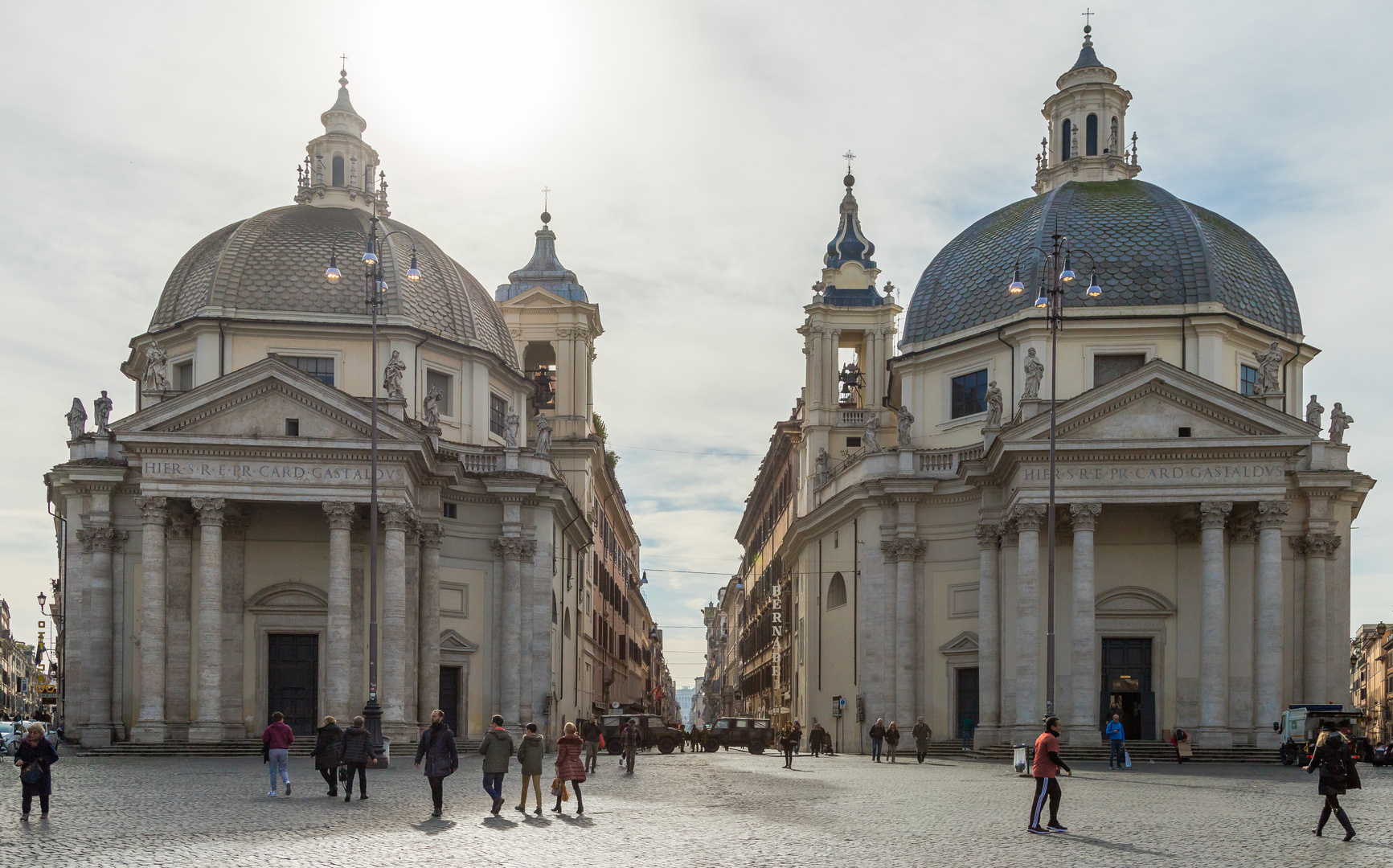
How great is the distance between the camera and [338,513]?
44.8 meters

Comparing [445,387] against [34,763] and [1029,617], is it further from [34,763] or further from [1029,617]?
[34,763]

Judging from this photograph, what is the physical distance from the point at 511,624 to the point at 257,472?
11.6 metres

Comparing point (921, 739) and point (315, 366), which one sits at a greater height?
point (315, 366)

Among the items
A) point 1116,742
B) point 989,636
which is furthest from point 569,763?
point 989,636

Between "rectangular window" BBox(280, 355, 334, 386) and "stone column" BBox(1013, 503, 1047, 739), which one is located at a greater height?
"rectangular window" BBox(280, 355, 334, 386)

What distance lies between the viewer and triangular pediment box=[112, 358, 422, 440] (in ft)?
145

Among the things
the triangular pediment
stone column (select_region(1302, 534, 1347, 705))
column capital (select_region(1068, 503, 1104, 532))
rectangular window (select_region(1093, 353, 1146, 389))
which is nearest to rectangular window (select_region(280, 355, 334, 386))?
the triangular pediment

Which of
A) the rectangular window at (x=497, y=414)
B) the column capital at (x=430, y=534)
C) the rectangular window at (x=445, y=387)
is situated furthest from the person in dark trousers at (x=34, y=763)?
the rectangular window at (x=497, y=414)

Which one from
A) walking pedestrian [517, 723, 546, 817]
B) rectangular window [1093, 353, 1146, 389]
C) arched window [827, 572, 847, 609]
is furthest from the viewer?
arched window [827, 572, 847, 609]

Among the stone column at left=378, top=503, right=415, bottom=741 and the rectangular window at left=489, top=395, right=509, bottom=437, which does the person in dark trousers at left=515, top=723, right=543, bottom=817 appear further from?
the rectangular window at left=489, top=395, right=509, bottom=437

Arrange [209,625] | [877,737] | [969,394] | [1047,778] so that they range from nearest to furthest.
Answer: [1047,778] < [209,625] < [877,737] < [969,394]

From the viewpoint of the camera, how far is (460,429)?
2138 inches

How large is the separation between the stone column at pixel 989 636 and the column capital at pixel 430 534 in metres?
17.6

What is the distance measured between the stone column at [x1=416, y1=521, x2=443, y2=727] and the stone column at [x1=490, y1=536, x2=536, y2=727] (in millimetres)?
2729
